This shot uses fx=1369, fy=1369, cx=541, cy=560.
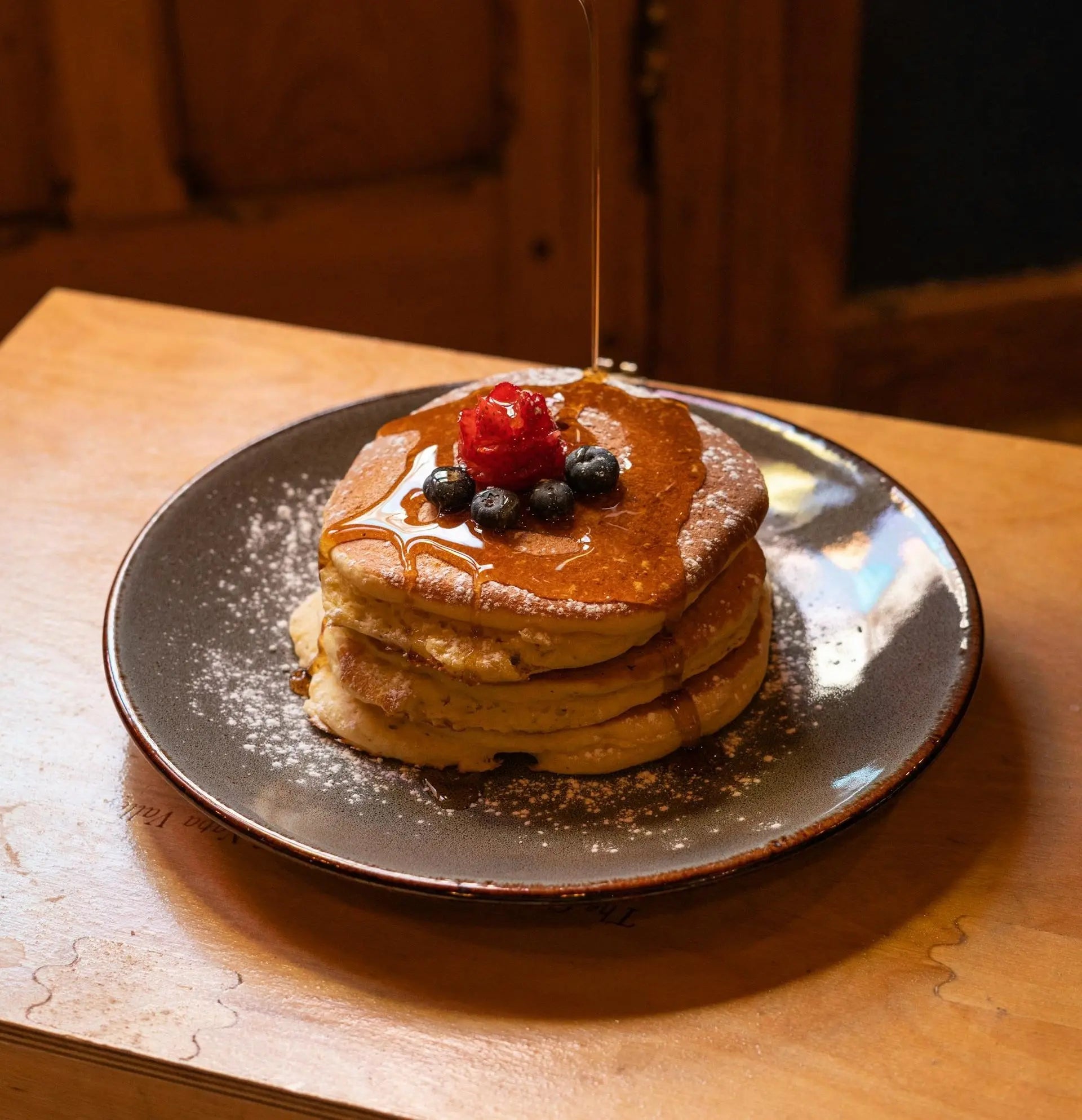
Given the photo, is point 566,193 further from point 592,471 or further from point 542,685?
point 542,685

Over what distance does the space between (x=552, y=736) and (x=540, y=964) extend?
0.71 feet

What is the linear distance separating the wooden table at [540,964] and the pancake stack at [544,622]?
0.16 m

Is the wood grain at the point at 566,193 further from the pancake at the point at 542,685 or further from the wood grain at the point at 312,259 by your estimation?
the pancake at the point at 542,685

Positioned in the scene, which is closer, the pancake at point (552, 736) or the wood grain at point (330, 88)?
the pancake at point (552, 736)

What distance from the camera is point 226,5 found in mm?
2592

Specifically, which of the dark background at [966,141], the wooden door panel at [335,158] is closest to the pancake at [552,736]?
the wooden door panel at [335,158]

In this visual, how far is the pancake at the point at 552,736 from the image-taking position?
1245mm

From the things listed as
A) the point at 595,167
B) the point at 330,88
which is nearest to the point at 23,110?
the point at 330,88

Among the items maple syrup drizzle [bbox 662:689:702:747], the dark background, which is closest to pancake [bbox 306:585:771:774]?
maple syrup drizzle [bbox 662:689:702:747]

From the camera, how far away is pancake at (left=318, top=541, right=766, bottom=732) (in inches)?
48.6

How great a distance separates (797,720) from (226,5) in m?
1.96

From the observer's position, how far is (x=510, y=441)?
4.11 ft

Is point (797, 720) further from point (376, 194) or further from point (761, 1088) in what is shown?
point (376, 194)

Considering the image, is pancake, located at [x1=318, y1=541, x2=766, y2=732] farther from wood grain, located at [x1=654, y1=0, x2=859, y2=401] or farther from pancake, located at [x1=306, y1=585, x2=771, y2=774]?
wood grain, located at [x1=654, y1=0, x2=859, y2=401]
